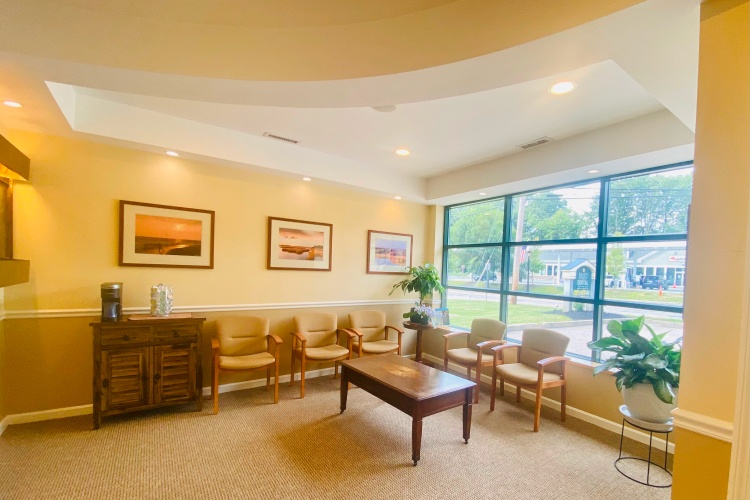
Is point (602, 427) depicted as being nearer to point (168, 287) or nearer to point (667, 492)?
point (667, 492)

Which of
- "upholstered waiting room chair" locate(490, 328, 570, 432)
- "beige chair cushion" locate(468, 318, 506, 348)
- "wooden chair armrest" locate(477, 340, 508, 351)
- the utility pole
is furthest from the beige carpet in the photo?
the utility pole

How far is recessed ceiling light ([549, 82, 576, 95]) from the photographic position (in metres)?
2.31

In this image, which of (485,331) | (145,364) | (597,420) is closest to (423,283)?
(485,331)

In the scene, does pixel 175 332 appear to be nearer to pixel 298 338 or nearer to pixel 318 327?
pixel 298 338

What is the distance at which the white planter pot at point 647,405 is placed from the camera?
7.79 ft

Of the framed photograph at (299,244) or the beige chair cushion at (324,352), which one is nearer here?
the beige chair cushion at (324,352)

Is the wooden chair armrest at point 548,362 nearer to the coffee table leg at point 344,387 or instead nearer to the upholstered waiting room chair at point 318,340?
the coffee table leg at point 344,387

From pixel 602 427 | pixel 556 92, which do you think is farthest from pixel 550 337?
pixel 556 92

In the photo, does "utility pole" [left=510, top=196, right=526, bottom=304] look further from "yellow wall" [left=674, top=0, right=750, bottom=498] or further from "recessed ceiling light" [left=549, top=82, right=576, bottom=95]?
"yellow wall" [left=674, top=0, right=750, bottom=498]

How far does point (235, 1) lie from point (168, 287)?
8.96 ft

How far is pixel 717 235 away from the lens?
1.21 meters

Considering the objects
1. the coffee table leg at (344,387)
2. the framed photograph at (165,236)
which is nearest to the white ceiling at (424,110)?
the framed photograph at (165,236)

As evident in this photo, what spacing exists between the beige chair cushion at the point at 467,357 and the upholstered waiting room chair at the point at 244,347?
211 cm

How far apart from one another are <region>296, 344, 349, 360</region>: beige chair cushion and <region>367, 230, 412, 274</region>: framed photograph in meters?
1.34
